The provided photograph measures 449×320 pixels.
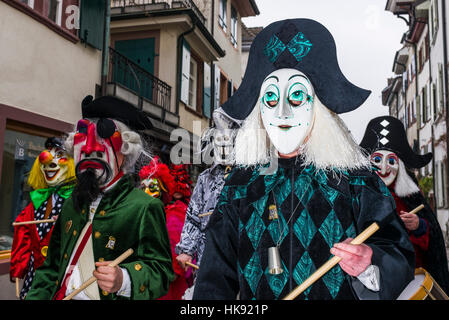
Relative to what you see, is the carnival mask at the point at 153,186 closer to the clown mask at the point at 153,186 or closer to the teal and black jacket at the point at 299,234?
the clown mask at the point at 153,186

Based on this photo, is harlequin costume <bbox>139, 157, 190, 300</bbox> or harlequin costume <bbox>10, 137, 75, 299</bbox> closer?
harlequin costume <bbox>10, 137, 75, 299</bbox>

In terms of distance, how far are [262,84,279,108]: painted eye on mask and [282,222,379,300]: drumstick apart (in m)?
0.75

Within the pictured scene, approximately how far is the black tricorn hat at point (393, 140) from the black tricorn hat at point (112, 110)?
269 cm

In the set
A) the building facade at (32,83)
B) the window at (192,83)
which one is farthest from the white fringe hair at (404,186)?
the window at (192,83)

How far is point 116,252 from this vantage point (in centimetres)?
228

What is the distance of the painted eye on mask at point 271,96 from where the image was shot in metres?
2.03

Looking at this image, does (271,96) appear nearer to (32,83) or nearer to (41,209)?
(41,209)

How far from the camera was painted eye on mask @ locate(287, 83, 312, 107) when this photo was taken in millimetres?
1994

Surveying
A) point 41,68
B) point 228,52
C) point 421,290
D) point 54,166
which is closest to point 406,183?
point 421,290

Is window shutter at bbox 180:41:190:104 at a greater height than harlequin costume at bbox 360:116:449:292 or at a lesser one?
greater

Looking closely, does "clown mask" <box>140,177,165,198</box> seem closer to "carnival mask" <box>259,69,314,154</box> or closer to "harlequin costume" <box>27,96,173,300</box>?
"harlequin costume" <box>27,96,173,300</box>

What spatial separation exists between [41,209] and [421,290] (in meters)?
3.55

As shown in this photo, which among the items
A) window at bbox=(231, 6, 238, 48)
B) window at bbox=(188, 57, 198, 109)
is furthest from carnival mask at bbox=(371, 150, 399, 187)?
window at bbox=(231, 6, 238, 48)

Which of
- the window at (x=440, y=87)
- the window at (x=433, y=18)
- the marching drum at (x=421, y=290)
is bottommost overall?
the marching drum at (x=421, y=290)
